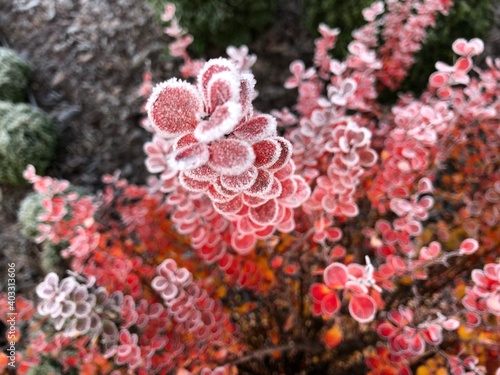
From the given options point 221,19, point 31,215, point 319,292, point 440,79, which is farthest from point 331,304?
point 221,19

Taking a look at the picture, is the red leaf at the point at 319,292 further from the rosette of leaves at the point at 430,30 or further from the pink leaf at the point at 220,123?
the rosette of leaves at the point at 430,30

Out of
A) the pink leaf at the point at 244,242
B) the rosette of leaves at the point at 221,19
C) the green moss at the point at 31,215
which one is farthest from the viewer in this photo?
the rosette of leaves at the point at 221,19

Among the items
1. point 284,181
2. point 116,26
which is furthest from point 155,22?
point 284,181

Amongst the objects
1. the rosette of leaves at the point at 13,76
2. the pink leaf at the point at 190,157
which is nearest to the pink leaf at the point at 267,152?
the pink leaf at the point at 190,157

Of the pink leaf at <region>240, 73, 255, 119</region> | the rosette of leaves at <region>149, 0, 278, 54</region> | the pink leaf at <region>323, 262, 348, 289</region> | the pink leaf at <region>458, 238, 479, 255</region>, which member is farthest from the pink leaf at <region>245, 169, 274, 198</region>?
the rosette of leaves at <region>149, 0, 278, 54</region>

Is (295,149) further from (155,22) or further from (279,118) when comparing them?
(155,22)

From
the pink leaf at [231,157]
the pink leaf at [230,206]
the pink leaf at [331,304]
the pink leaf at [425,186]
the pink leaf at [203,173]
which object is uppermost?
the pink leaf at [231,157]
